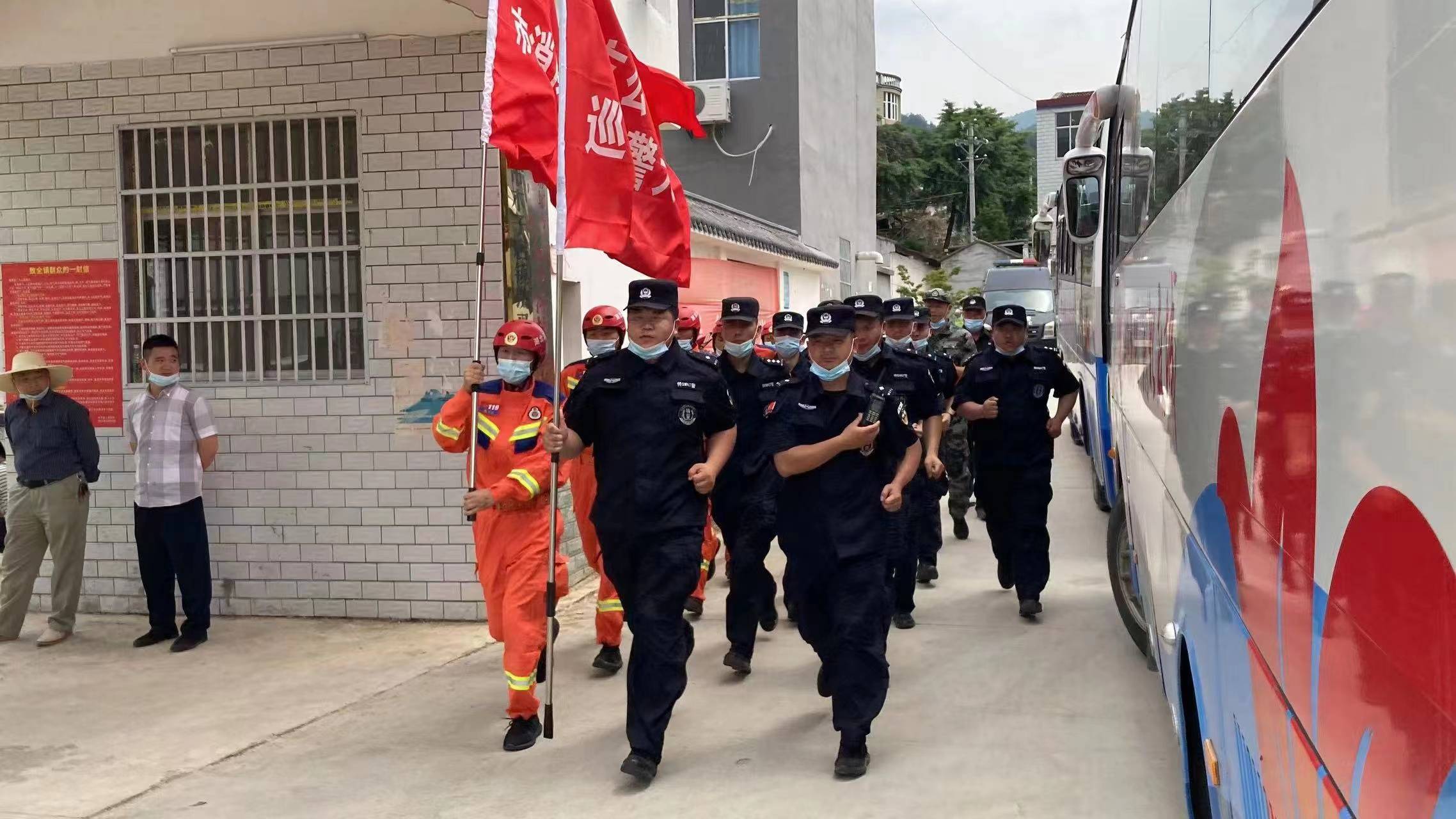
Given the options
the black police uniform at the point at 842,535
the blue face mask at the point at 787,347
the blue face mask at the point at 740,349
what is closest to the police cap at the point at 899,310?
the blue face mask at the point at 787,347

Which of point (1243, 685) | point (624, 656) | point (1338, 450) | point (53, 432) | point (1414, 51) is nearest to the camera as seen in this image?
point (1414, 51)

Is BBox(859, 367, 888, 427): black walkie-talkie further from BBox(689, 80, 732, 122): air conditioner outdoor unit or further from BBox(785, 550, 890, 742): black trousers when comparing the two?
BBox(689, 80, 732, 122): air conditioner outdoor unit

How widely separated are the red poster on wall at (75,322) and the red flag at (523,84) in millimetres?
4211

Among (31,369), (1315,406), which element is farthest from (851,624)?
(31,369)

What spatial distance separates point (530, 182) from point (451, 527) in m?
2.30

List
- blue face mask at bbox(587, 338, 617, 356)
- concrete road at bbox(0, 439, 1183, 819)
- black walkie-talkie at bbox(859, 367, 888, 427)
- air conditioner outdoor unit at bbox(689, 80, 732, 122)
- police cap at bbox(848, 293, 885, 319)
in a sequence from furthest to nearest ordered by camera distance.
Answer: air conditioner outdoor unit at bbox(689, 80, 732, 122), blue face mask at bbox(587, 338, 617, 356), police cap at bbox(848, 293, 885, 319), black walkie-talkie at bbox(859, 367, 888, 427), concrete road at bbox(0, 439, 1183, 819)

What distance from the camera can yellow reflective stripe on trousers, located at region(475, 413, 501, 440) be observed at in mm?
5953

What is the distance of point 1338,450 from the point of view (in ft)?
5.53

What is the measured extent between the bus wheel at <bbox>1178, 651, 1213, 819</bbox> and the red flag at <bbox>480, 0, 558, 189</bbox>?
3523mm

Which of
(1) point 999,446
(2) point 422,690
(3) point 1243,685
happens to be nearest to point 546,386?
(2) point 422,690

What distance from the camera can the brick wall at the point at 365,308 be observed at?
8.08m

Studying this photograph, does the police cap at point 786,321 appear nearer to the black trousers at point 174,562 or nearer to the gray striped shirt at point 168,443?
the gray striped shirt at point 168,443

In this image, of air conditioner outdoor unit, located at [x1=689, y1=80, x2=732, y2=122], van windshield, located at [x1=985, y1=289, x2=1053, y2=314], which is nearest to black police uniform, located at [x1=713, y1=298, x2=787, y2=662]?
air conditioner outdoor unit, located at [x1=689, y1=80, x2=732, y2=122]

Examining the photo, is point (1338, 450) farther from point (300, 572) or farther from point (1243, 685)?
point (300, 572)
